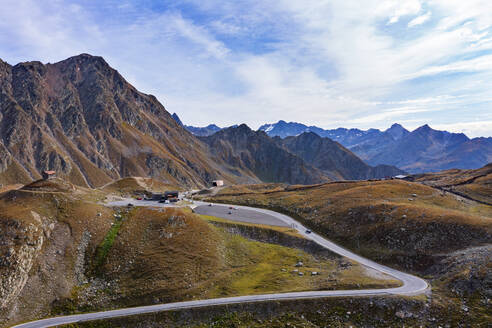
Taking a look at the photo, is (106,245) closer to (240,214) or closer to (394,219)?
(240,214)

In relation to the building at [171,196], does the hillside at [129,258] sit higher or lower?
lower

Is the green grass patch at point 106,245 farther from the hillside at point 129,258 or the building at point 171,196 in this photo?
the building at point 171,196

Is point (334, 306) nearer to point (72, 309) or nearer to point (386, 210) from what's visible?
point (386, 210)

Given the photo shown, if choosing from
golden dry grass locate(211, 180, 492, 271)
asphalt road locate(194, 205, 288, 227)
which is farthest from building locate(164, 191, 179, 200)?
golden dry grass locate(211, 180, 492, 271)

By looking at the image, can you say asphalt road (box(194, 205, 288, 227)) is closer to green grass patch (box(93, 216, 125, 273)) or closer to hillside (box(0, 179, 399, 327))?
hillside (box(0, 179, 399, 327))

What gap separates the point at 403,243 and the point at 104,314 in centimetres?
6604

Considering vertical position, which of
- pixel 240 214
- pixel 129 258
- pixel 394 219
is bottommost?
pixel 129 258

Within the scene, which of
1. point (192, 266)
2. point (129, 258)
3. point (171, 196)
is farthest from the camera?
point (171, 196)

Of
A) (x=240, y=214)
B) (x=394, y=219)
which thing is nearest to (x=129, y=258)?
(x=240, y=214)

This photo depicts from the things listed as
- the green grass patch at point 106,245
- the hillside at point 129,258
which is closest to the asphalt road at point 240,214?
the hillside at point 129,258

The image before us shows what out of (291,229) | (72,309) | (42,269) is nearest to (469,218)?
(291,229)

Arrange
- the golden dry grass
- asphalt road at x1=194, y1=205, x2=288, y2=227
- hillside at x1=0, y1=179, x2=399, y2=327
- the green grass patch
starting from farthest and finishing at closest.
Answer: asphalt road at x1=194, y1=205, x2=288, y2=227
the green grass patch
the golden dry grass
hillside at x1=0, y1=179, x2=399, y2=327

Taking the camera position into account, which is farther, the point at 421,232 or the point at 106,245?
the point at 106,245

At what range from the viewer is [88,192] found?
94250 mm
